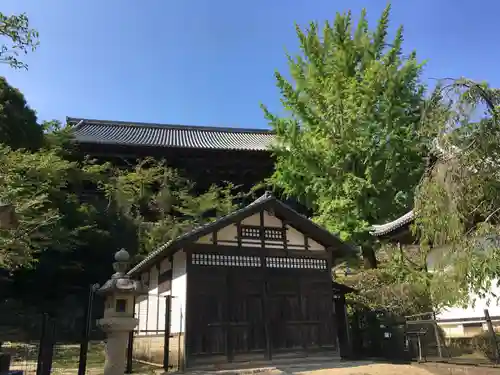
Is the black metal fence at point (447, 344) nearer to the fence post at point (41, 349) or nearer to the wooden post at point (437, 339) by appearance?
the wooden post at point (437, 339)

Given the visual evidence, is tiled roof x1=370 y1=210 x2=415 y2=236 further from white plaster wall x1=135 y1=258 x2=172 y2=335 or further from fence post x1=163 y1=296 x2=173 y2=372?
fence post x1=163 y1=296 x2=173 y2=372

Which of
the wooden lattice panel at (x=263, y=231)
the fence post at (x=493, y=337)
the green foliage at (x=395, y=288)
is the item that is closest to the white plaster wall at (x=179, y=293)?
the wooden lattice panel at (x=263, y=231)

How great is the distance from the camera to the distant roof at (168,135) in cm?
2748

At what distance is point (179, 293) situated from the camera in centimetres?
1202

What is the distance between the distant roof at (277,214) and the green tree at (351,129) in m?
→ 3.98

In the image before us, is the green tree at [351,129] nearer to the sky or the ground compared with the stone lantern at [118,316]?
nearer to the sky

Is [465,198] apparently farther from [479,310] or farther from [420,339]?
[479,310]

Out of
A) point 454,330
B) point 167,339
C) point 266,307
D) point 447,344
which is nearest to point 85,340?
point 167,339

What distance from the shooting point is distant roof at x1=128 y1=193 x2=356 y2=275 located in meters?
11.6

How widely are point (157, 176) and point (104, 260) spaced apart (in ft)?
21.0

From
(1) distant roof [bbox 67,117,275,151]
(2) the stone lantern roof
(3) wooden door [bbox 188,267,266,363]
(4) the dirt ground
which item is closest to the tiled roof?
(4) the dirt ground

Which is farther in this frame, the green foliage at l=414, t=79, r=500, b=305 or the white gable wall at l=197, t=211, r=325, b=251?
the white gable wall at l=197, t=211, r=325, b=251

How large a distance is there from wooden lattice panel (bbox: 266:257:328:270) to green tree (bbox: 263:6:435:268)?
4.05 m

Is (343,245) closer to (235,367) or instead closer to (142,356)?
(235,367)
